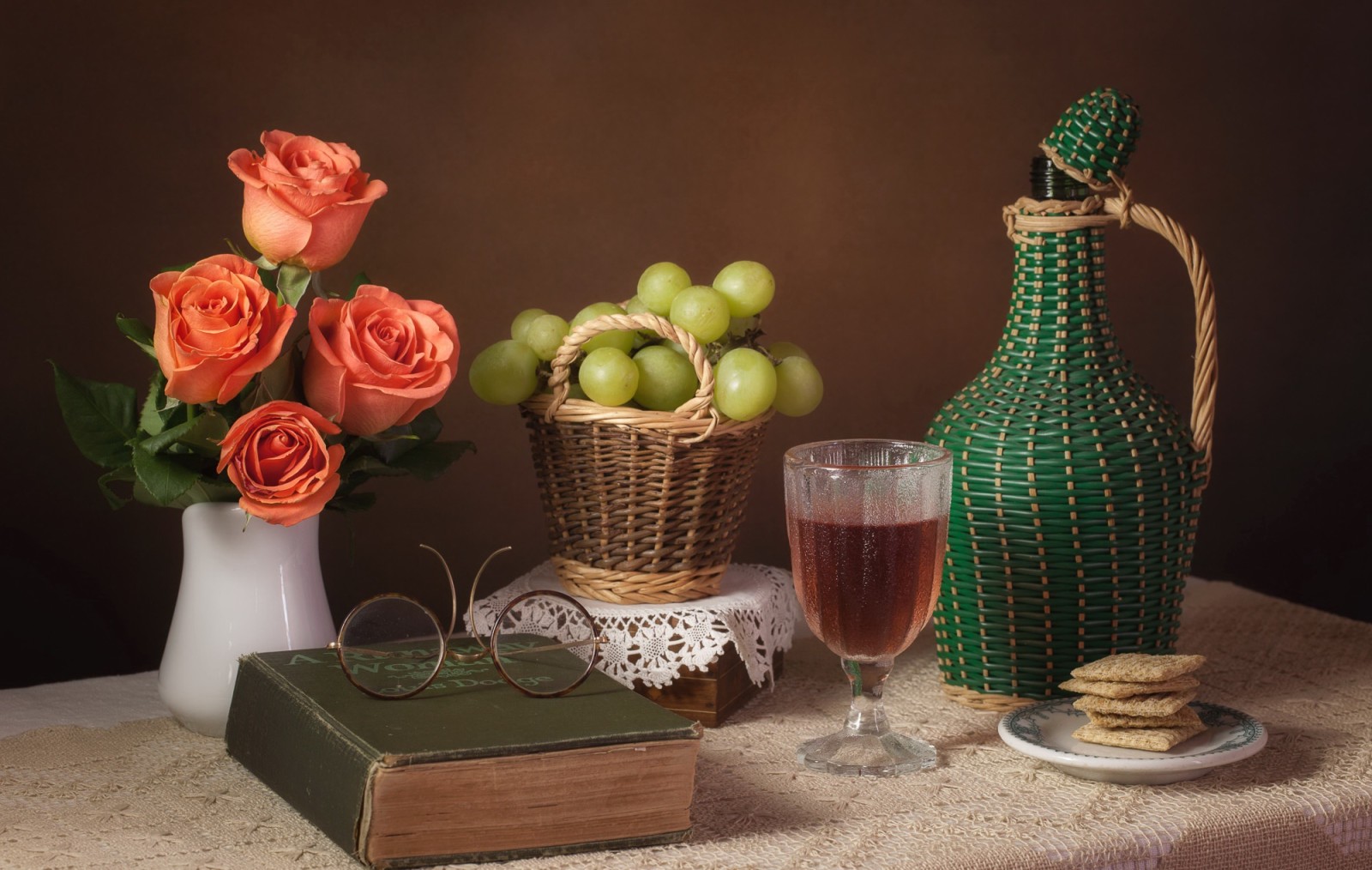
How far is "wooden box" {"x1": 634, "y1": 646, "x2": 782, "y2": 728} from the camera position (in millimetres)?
1194

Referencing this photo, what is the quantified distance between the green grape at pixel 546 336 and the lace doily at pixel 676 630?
0.21 metres

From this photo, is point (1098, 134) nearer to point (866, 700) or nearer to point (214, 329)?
point (866, 700)

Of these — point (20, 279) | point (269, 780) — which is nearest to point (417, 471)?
point (269, 780)

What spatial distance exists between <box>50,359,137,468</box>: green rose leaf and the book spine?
0.69ft

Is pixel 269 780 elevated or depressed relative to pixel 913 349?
depressed

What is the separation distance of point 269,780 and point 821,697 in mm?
495

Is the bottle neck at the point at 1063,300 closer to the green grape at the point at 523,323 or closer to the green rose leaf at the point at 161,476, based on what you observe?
the green grape at the point at 523,323

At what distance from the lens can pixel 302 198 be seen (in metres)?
1.07

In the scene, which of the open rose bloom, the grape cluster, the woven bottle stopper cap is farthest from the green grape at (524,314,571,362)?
the woven bottle stopper cap

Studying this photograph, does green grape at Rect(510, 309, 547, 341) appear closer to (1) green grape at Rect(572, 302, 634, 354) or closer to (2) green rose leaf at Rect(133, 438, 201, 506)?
(1) green grape at Rect(572, 302, 634, 354)

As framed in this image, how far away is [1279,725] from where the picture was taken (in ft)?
3.83

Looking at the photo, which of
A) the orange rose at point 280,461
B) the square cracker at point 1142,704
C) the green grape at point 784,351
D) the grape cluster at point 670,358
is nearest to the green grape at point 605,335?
the grape cluster at point 670,358

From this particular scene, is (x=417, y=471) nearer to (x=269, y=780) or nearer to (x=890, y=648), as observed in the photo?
(x=269, y=780)

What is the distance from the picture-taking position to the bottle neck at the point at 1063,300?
1203 millimetres
